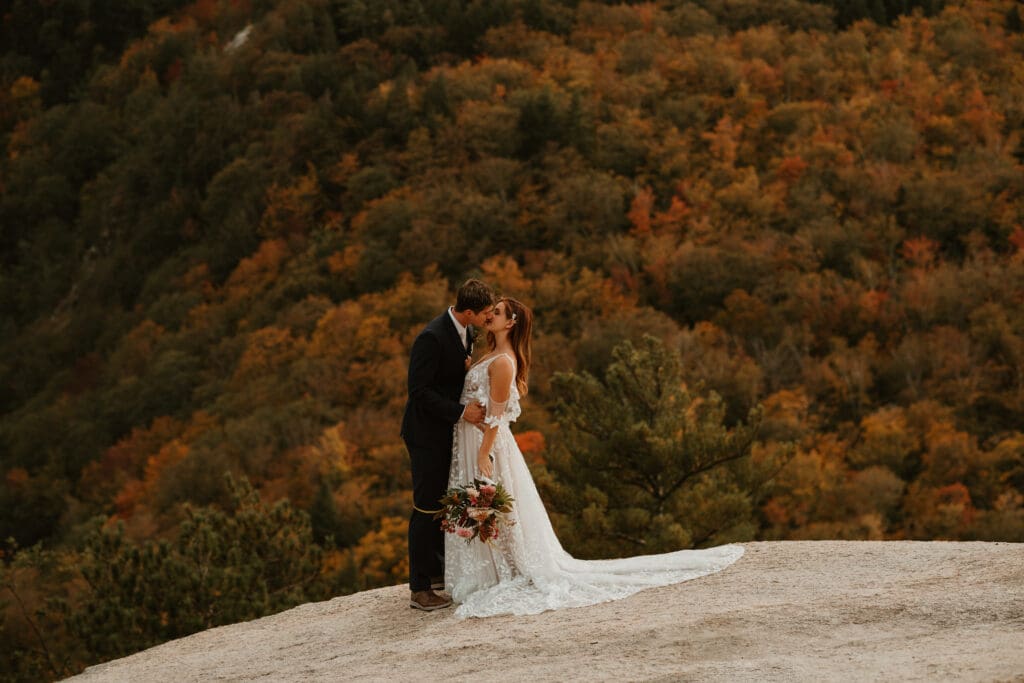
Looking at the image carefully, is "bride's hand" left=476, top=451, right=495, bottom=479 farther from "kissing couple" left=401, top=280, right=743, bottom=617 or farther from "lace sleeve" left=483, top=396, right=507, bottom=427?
"lace sleeve" left=483, top=396, right=507, bottom=427

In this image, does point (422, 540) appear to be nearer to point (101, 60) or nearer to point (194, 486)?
point (194, 486)

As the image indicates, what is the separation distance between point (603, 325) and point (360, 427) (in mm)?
11448

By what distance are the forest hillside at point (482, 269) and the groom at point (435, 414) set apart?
31.5 feet

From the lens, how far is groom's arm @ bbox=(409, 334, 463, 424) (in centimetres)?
823

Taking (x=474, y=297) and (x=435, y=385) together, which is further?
(x=435, y=385)

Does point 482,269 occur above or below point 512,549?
above

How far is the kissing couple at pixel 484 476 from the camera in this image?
26.9ft

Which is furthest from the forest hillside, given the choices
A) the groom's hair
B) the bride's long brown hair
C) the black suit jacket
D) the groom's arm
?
the groom's hair

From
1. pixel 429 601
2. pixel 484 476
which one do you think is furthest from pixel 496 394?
pixel 429 601

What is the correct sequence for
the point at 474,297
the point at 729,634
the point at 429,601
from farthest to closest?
the point at 429,601 → the point at 474,297 → the point at 729,634

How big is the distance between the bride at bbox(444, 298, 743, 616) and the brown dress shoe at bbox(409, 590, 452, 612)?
0.10m

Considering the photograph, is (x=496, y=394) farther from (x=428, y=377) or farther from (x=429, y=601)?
(x=429, y=601)

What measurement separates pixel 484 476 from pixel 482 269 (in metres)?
47.4

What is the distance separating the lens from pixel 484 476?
27.6 ft
